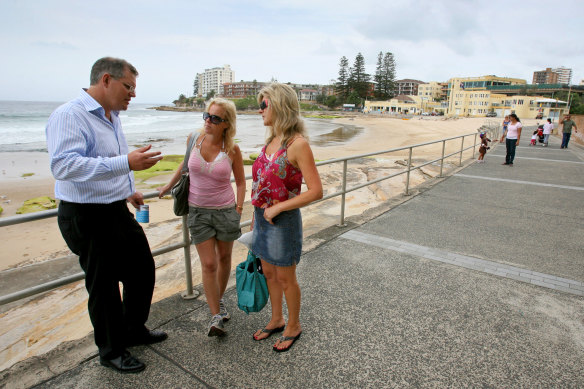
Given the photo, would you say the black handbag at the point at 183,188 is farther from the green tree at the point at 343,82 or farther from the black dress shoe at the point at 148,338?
the green tree at the point at 343,82

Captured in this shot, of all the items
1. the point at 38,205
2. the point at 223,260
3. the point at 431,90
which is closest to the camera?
the point at 223,260

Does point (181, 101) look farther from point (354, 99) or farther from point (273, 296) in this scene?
point (273, 296)

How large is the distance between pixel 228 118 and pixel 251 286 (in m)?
1.10

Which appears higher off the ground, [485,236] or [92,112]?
[92,112]

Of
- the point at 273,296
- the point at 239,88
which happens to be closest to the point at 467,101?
the point at 273,296

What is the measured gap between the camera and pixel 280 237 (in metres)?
2.18

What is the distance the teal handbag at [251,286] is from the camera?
2377 millimetres

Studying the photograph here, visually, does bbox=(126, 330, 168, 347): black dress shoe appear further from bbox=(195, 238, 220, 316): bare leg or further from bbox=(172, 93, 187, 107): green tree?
bbox=(172, 93, 187, 107): green tree

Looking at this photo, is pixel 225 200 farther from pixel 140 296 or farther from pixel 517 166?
pixel 517 166

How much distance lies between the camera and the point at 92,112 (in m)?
1.92

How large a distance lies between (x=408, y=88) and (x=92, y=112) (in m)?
165

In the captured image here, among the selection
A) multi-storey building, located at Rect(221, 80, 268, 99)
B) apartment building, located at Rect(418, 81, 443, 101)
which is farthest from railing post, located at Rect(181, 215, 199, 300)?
multi-storey building, located at Rect(221, 80, 268, 99)

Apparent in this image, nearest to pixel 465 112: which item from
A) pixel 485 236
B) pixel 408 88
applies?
pixel 408 88

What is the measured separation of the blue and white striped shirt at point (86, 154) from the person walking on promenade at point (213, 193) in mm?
442
